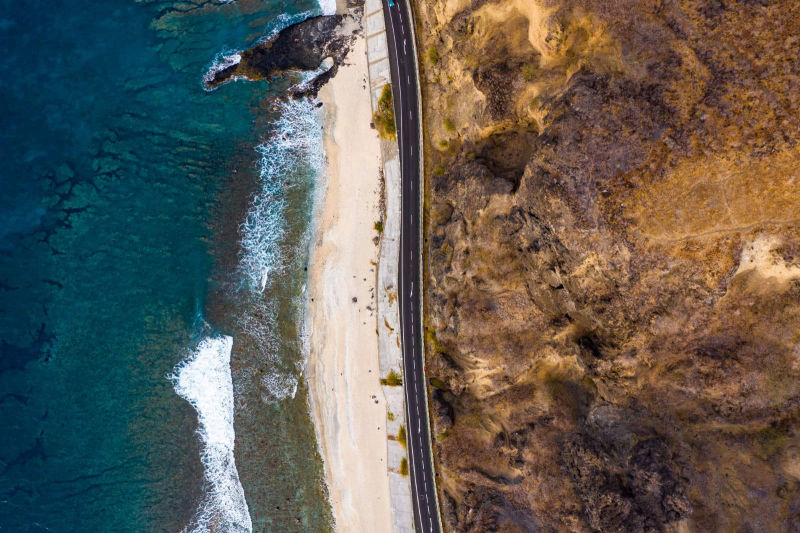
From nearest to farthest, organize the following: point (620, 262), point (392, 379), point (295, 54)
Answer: point (620, 262)
point (392, 379)
point (295, 54)

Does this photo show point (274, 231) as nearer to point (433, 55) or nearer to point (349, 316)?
point (349, 316)

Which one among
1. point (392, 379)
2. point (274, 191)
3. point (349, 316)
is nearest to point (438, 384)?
point (392, 379)

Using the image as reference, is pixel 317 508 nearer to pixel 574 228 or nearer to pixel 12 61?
pixel 574 228

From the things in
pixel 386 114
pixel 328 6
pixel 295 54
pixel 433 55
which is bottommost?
pixel 386 114

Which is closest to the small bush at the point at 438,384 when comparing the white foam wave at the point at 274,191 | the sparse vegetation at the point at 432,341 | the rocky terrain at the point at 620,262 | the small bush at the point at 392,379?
the rocky terrain at the point at 620,262

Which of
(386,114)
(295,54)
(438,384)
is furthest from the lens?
(295,54)

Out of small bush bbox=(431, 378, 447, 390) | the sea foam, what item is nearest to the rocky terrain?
small bush bbox=(431, 378, 447, 390)

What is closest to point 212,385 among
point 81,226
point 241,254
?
point 241,254
